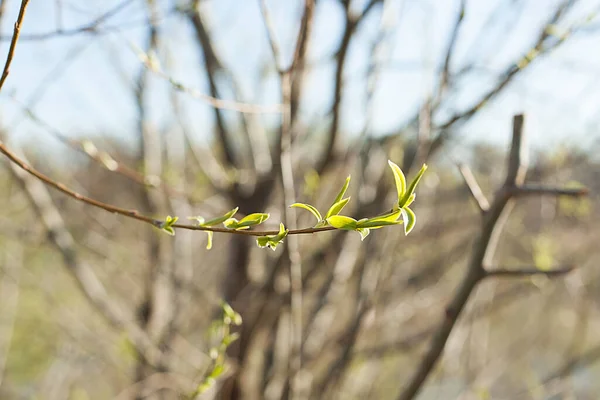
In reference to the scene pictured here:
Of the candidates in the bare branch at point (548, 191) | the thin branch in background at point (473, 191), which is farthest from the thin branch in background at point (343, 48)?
the bare branch at point (548, 191)

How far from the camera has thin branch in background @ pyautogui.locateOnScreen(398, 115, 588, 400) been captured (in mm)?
769

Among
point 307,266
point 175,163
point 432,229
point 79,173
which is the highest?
point 79,173

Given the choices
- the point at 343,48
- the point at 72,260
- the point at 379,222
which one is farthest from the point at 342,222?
the point at 72,260

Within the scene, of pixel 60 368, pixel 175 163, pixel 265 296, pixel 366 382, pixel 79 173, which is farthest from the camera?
pixel 79 173

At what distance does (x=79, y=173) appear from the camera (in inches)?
150

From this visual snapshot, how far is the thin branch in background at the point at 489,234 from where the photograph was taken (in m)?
0.77

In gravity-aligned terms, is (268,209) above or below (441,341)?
above

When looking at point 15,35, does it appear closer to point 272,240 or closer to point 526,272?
point 272,240

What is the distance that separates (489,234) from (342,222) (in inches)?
18.0

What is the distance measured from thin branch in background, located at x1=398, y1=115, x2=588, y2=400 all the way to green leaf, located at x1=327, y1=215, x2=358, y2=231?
0.45m

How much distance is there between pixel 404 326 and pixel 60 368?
2.07 m

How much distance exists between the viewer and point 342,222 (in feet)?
1.34

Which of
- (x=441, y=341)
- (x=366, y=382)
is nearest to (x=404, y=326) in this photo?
(x=366, y=382)

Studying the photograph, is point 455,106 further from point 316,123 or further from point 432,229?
point 432,229
